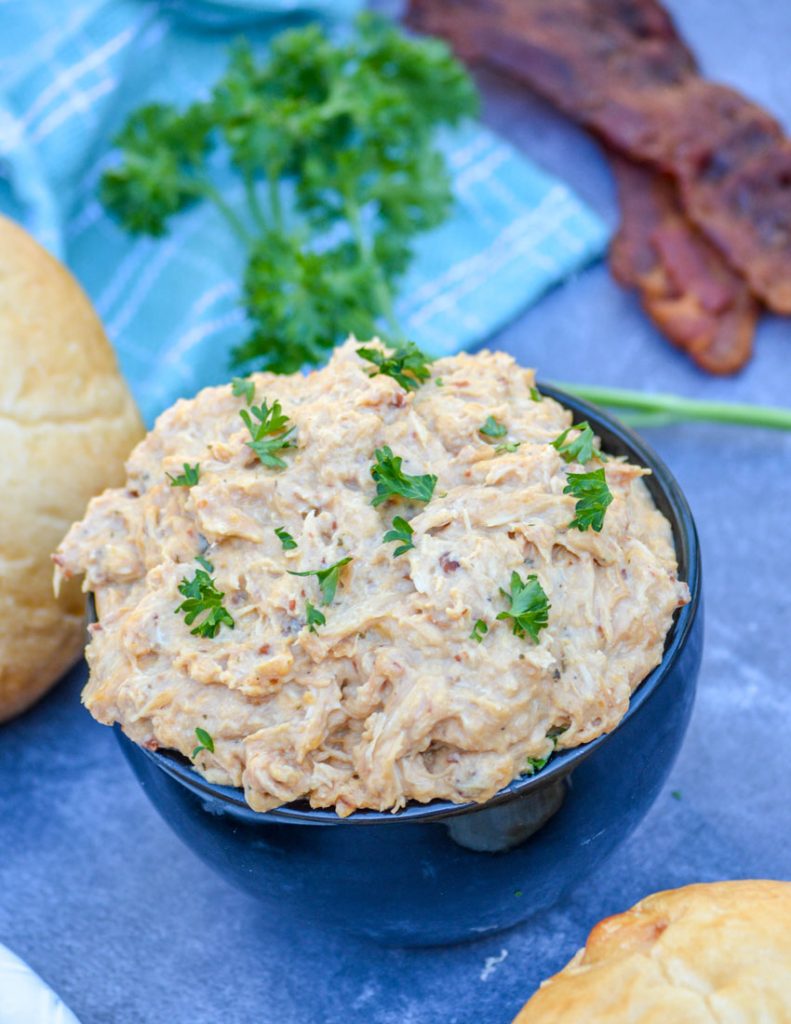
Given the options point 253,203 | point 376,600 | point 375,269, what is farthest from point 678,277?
point 376,600

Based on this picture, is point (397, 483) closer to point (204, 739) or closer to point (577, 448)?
point (577, 448)

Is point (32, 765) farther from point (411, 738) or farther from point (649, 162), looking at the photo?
point (649, 162)

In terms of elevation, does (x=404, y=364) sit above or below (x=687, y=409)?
above

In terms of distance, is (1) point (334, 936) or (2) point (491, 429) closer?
(2) point (491, 429)

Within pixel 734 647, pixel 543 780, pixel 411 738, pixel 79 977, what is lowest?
pixel 734 647

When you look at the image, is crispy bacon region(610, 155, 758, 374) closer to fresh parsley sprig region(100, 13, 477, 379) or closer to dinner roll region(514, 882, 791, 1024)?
fresh parsley sprig region(100, 13, 477, 379)

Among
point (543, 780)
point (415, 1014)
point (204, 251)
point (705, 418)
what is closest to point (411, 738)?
point (543, 780)
